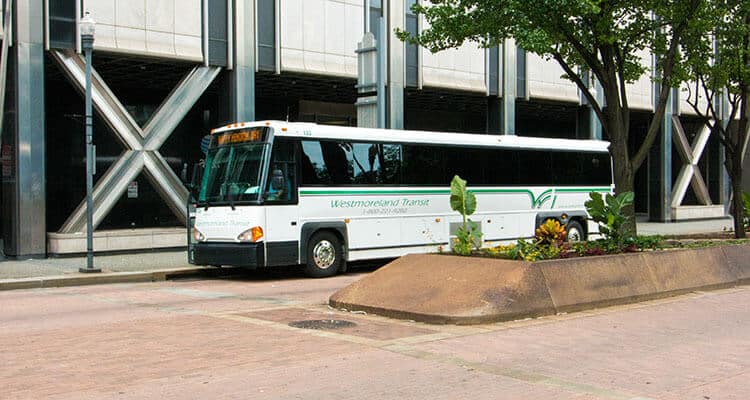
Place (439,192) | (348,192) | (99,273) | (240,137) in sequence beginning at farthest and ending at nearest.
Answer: (439,192) < (348,192) < (99,273) < (240,137)

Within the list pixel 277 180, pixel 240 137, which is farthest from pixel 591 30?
pixel 240 137

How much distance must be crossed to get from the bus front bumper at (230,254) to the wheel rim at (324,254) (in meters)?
1.48

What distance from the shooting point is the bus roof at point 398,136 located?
16.6 meters

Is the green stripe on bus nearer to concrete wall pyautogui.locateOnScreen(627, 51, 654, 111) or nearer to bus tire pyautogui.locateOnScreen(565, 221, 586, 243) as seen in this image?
bus tire pyautogui.locateOnScreen(565, 221, 586, 243)

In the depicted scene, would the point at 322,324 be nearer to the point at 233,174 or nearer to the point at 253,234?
the point at 253,234

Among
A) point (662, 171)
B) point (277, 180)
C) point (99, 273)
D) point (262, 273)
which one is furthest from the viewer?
point (662, 171)

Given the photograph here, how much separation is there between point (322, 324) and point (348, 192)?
7.60m

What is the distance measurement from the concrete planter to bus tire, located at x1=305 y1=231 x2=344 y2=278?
16.7ft

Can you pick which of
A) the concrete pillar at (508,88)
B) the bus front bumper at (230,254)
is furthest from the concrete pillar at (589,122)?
the bus front bumper at (230,254)

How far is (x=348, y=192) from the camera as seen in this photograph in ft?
58.0

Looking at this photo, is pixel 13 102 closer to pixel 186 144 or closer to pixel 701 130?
pixel 186 144

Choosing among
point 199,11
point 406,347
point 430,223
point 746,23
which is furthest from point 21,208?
point 746,23

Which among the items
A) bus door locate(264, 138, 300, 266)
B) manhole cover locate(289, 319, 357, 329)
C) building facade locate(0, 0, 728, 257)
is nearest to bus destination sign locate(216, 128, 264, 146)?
bus door locate(264, 138, 300, 266)

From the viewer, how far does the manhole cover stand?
10133 millimetres
